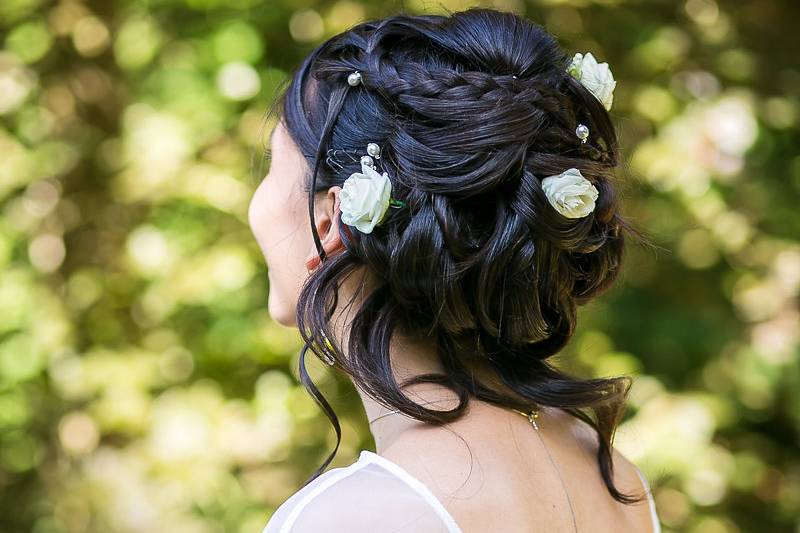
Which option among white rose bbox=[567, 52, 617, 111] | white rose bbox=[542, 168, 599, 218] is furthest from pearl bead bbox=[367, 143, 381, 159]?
white rose bbox=[567, 52, 617, 111]

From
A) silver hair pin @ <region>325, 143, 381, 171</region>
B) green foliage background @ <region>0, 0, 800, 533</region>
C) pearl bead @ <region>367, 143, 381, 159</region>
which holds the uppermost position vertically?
pearl bead @ <region>367, 143, 381, 159</region>

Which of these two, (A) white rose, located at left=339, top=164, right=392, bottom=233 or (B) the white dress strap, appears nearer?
(B) the white dress strap

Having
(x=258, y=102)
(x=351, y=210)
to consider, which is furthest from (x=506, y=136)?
(x=258, y=102)

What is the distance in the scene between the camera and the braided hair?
1.23 metres

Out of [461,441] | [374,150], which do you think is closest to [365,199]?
[374,150]

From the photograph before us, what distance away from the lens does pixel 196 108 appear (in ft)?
9.73

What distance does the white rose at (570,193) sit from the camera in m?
1.22

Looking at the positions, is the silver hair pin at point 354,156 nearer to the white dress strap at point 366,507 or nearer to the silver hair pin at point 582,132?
the silver hair pin at point 582,132

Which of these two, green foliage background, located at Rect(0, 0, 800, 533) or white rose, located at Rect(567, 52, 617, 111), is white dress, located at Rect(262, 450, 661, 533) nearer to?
white rose, located at Rect(567, 52, 617, 111)

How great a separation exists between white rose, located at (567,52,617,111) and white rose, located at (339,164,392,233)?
0.37 meters

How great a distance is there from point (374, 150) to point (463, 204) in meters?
0.14

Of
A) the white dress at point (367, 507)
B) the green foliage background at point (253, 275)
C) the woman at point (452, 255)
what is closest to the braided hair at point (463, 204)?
the woman at point (452, 255)

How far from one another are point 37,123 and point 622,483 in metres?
2.41

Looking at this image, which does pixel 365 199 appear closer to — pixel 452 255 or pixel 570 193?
pixel 452 255
